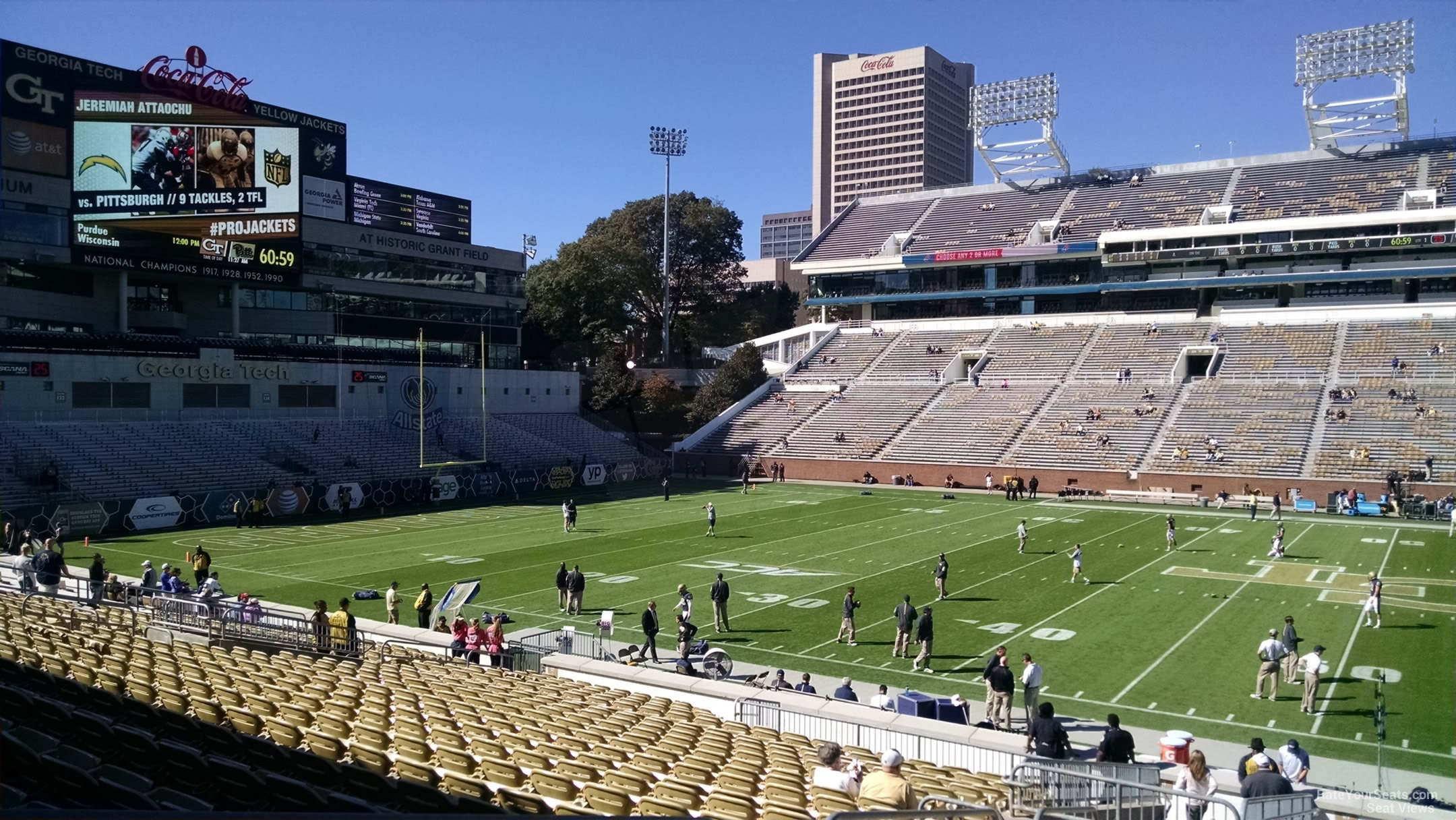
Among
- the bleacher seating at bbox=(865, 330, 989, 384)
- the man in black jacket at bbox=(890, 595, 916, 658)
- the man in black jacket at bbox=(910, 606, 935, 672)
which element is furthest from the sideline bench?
the man in black jacket at bbox=(910, 606, 935, 672)

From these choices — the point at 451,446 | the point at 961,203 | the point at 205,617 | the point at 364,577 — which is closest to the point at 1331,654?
the point at 205,617

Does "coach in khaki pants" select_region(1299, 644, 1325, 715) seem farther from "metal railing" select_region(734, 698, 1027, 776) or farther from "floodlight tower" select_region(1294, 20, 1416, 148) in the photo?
Result: "floodlight tower" select_region(1294, 20, 1416, 148)

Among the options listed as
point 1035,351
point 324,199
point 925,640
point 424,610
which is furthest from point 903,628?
point 1035,351

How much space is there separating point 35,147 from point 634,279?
154ft

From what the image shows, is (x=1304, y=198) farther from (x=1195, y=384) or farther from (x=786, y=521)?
(x=786, y=521)

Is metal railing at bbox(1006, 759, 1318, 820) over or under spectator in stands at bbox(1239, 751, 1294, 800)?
over

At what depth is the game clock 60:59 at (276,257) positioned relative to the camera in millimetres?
44094

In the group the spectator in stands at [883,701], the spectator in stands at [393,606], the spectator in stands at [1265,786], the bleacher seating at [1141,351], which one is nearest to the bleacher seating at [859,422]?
the bleacher seating at [1141,351]

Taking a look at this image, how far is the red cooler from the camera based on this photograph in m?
11.7

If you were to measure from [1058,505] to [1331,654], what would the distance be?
25.5 m

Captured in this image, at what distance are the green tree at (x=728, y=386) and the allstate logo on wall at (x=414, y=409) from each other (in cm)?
1944

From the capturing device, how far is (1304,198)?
209 feet

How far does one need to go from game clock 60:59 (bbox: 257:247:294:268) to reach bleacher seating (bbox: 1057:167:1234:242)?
49.1 m

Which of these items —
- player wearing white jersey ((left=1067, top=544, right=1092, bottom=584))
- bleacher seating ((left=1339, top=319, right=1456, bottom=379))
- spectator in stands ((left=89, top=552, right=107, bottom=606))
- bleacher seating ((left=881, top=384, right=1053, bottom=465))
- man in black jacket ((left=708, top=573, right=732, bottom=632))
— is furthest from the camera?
bleacher seating ((left=881, top=384, right=1053, bottom=465))
